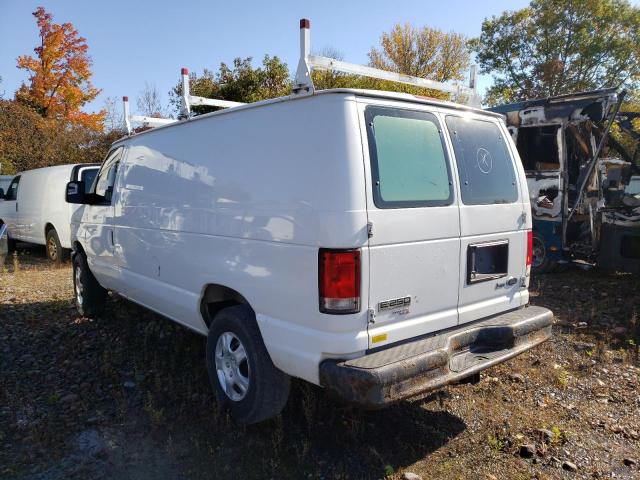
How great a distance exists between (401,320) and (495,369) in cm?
199

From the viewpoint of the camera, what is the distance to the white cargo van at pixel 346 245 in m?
2.84

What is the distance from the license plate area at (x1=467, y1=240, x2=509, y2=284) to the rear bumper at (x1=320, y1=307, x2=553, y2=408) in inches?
12.7

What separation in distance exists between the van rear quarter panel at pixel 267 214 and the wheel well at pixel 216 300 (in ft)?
0.23

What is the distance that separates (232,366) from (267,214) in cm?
121

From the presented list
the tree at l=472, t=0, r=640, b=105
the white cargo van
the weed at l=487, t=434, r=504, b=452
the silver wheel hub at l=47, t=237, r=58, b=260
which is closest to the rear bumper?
the white cargo van

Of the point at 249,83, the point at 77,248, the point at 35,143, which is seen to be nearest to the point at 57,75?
the point at 35,143

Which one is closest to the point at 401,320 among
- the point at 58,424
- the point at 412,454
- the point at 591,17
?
the point at 412,454

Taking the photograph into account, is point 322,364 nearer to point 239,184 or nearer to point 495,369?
point 239,184

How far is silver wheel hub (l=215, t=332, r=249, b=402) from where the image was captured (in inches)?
140

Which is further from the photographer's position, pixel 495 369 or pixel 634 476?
pixel 495 369

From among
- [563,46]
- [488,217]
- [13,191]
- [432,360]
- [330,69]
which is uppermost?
[563,46]

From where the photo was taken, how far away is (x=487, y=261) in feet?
12.0

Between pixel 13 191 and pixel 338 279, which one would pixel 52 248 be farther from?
pixel 338 279

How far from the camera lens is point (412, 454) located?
3.28 metres
